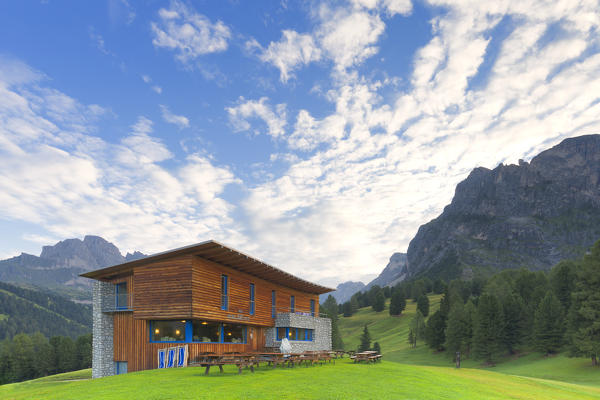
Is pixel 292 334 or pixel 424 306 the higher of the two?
pixel 292 334

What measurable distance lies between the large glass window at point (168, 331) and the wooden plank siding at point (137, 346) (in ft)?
1.27

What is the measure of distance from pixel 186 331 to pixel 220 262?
16.7 ft

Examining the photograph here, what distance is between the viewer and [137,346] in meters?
27.7

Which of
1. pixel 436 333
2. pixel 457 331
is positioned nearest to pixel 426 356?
pixel 436 333

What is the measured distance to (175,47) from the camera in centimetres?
3177

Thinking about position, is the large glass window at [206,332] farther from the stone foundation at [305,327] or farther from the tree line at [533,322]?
the tree line at [533,322]

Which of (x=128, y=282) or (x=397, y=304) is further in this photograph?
(x=397, y=304)

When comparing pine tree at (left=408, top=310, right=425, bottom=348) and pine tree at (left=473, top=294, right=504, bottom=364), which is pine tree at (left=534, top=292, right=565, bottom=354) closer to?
pine tree at (left=473, top=294, right=504, bottom=364)

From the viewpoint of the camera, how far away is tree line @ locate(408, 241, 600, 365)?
39.9 m

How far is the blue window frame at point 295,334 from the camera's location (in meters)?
37.1

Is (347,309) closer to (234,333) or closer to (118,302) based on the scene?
(234,333)

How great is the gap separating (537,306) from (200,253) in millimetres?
50236

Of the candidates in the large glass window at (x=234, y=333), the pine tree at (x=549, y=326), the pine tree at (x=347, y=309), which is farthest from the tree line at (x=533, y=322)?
the pine tree at (x=347, y=309)

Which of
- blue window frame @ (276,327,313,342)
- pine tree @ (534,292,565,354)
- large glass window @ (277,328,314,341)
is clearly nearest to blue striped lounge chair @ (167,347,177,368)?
blue window frame @ (276,327,313,342)
